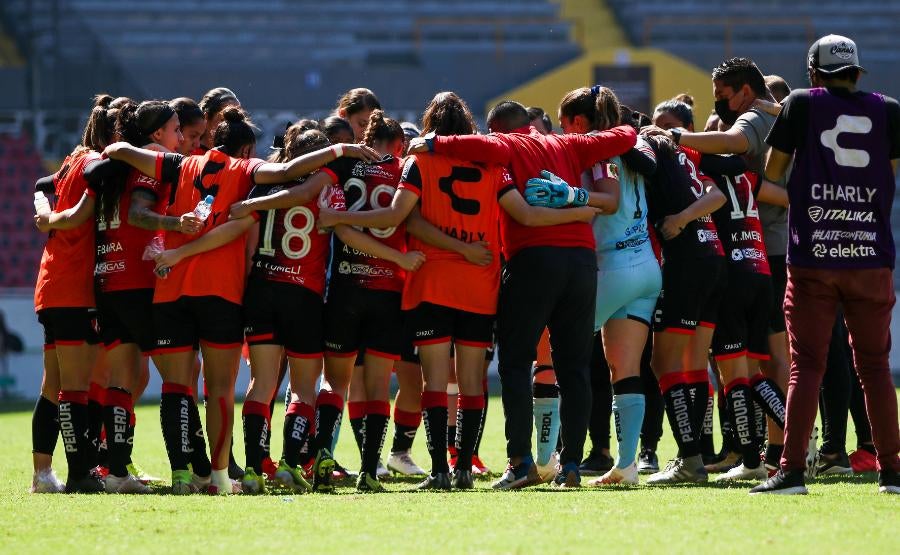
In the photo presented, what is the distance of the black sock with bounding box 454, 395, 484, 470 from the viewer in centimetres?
638

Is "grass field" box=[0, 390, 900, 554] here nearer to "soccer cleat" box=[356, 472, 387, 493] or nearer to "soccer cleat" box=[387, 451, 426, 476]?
"soccer cleat" box=[356, 472, 387, 493]

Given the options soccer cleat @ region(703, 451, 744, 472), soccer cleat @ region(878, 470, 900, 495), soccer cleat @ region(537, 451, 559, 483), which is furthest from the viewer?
soccer cleat @ region(703, 451, 744, 472)

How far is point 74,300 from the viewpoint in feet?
21.8

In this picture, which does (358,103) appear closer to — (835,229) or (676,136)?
(676,136)

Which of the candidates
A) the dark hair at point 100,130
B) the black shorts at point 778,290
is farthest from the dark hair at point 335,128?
the black shorts at point 778,290

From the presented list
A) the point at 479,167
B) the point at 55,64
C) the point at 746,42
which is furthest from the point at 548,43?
the point at 479,167

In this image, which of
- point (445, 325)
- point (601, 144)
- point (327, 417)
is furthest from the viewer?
point (327, 417)

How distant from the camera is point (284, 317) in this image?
252 inches

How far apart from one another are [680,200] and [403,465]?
2232 millimetres

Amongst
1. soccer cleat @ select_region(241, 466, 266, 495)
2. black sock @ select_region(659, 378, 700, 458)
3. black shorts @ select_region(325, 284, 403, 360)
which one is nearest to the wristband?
black sock @ select_region(659, 378, 700, 458)

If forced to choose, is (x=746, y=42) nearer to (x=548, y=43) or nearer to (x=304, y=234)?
(x=548, y=43)

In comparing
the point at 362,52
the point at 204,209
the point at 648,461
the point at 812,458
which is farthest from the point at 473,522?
the point at 362,52

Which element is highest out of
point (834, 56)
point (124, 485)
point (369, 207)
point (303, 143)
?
point (834, 56)

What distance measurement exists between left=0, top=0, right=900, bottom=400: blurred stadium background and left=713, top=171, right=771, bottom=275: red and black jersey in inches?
501
